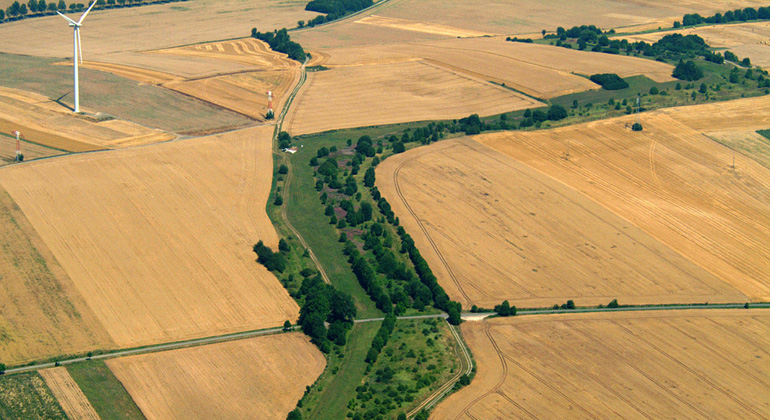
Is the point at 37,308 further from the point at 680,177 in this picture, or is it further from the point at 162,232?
the point at 680,177

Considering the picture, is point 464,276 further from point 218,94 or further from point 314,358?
point 218,94

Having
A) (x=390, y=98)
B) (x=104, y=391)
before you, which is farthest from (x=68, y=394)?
(x=390, y=98)

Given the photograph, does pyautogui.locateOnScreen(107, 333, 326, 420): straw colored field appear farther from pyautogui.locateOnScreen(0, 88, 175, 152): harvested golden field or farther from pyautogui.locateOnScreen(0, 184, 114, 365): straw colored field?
pyautogui.locateOnScreen(0, 88, 175, 152): harvested golden field

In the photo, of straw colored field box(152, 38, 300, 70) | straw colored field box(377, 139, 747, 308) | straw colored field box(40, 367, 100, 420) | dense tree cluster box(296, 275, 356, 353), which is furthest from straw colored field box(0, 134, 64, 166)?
straw colored field box(152, 38, 300, 70)

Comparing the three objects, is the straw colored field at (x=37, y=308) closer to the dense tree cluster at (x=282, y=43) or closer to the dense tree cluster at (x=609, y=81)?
the dense tree cluster at (x=282, y=43)

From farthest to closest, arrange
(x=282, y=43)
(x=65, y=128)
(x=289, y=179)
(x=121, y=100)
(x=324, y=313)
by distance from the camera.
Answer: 1. (x=282, y=43)
2. (x=121, y=100)
3. (x=65, y=128)
4. (x=289, y=179)
5. (x=324, y=313)

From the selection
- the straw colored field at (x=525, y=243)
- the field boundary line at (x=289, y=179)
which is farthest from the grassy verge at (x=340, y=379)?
the straw colored field at (x=525, y=243)

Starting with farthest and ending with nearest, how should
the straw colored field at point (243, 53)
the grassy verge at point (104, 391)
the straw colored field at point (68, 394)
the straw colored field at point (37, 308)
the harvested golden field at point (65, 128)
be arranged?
the straw colored field at point (243, 53)
the harvested golden field at point (65, 128)
the straw colored field at point (37, 308)
the grassy verge at point (104, 391)
the straw colored field at point (68, 394)

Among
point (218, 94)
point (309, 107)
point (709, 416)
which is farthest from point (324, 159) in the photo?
point (709, 416)
